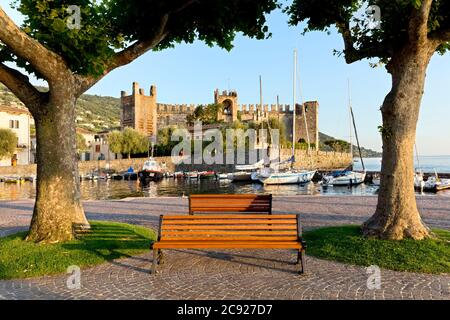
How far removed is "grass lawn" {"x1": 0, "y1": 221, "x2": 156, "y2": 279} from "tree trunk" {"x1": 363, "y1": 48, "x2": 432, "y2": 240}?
5.01 meters

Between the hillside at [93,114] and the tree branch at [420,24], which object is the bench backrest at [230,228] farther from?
the hillside at [93,114]

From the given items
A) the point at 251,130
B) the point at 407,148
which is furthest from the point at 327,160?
the point at 407,148

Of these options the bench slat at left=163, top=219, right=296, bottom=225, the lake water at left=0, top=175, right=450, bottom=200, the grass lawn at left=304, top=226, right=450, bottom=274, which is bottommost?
the lake water at left=0, top=175, right=450, bottom=200

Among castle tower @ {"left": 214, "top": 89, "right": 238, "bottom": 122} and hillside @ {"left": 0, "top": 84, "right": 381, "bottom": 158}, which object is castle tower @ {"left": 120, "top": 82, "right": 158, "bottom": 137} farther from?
hillside @ {"left": 0, "top": 84, "right": 381, "bottom": 158}

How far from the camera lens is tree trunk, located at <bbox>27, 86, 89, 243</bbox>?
25.5ft

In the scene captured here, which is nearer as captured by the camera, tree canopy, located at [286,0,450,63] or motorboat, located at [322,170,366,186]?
tree canopy, located at [286,0,450,63]

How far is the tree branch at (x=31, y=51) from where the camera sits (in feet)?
21.9

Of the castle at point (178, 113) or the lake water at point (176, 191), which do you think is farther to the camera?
the castle at point (178, 113)

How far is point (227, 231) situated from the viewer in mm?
6195

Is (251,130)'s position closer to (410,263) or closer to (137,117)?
(137,117)

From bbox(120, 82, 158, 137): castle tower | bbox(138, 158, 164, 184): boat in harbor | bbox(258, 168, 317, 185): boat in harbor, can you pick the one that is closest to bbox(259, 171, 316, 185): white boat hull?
bbox(258, 168, 317, 185): boat in harbor

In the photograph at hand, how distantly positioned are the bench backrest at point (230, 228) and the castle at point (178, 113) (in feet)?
233

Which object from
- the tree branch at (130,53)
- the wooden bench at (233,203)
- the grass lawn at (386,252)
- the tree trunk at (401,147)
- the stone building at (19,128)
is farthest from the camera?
the stone building at (19,128)

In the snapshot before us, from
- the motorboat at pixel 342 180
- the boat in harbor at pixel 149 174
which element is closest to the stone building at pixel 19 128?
the boat in harbor at pixel 149 174
